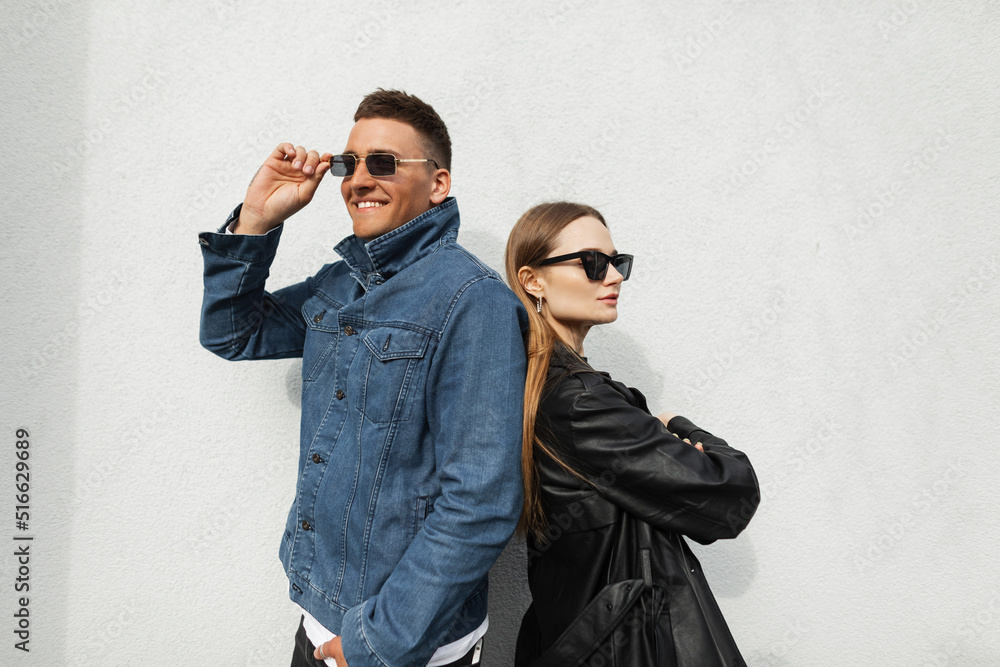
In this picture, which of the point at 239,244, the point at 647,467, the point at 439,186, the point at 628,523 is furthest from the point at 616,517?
the point at 239,244

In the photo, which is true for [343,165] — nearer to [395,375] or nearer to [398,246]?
[398,246]

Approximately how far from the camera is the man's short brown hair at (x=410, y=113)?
5.25ft

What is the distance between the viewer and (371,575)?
148 centimetres

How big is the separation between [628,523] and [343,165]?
126 cm

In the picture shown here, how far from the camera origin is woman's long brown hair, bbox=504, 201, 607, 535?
63.8 inches

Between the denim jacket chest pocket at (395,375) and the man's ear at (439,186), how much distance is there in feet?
1.39

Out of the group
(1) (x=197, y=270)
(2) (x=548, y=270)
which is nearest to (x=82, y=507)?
(1) (x=197, y=270)

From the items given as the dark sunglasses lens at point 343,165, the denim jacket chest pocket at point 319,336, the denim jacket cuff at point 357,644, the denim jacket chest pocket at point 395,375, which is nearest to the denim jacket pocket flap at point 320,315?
the denim jacket chest pocket at point 319,336

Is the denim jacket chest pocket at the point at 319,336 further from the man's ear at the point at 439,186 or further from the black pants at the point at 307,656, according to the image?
the black pants at the point at 307,656

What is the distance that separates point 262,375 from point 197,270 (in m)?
0.52

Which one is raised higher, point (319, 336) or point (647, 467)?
point (319, 336)

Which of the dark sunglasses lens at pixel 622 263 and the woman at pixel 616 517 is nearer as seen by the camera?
the woman at pixel 616 517

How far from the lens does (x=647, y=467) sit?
148cm

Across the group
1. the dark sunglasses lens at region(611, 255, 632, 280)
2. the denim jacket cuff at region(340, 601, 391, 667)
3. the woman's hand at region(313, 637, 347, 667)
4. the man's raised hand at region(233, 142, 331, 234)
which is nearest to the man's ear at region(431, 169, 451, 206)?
the man's raised hand at region(233, 142, 331, 234)
